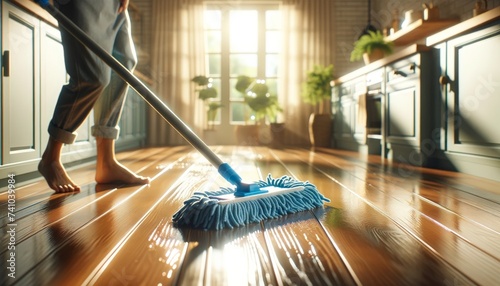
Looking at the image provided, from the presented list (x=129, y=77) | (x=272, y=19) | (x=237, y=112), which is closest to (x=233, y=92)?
(x=237, y=112)

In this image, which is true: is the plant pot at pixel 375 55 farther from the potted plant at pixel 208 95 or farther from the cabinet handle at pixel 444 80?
the potted plant at pixel 208 95

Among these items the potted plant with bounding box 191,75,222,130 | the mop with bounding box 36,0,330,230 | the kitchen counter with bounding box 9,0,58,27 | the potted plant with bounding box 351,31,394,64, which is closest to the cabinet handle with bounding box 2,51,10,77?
the kitchen counter with bounding box 9,0,58,27

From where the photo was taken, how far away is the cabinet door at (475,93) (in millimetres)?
1903

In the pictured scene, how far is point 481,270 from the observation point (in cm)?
68

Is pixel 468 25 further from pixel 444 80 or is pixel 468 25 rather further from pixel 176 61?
pixel 176 61

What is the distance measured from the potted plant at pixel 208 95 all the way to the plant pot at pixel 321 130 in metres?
1.24

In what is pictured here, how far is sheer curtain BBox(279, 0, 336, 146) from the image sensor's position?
17.9 feet

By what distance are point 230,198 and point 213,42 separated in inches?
195

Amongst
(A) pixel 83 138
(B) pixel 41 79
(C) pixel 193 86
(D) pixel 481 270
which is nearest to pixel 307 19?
(C) pixel 193 86

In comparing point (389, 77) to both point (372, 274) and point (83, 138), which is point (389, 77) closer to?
point (83, 138)

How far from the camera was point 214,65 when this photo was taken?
5742 millimetres

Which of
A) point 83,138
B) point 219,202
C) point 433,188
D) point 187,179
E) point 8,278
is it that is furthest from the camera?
point 83,138

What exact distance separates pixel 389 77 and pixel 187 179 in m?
1.92

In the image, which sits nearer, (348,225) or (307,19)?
(348,225)
